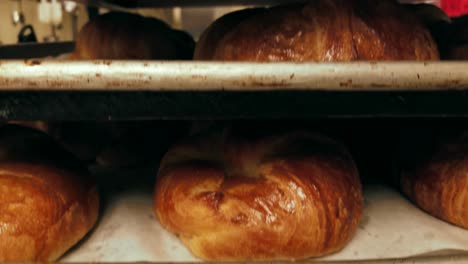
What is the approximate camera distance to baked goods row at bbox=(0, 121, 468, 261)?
0.83 meters

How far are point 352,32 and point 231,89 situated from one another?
1.10ft

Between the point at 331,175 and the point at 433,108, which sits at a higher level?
the point at 433,108

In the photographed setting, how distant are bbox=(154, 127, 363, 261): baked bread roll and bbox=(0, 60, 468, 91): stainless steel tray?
296 mm

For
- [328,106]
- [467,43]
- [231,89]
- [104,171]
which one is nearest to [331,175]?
[328,106]

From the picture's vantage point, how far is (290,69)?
0.62m

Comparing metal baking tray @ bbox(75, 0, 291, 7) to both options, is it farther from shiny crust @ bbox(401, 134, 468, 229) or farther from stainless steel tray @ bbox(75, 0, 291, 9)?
shiny crust @ bbox(401, 134, 468, 229)

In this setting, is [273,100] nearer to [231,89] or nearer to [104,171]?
[231,89]

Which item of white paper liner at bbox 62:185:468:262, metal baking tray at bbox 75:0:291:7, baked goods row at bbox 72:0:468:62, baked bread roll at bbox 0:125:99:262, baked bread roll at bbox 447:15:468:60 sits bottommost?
white paper liner at bbox 62:185:468:262

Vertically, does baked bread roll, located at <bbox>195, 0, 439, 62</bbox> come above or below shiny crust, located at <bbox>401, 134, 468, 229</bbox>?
above

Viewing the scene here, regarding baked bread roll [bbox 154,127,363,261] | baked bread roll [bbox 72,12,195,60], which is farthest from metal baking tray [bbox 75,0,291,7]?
baked bread roll [bbox 154,127,363,261]

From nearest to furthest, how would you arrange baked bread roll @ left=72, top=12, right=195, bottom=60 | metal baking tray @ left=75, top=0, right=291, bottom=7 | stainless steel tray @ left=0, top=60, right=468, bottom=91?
stainless steel tray @ left=0, top=60, right=468, bottom=91 < baked bread roll @ left=72, top=12, right=195, bottom=60 < metal baking tray @ left=75, top=0, right=291, bottom=7

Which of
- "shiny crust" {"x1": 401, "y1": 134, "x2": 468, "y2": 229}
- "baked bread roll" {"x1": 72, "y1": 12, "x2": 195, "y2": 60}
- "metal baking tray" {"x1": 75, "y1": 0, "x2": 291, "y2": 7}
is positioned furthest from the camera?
"metal baking tray" {"x1": 75, "y1": 0, "x2": 291, "y2": 7}

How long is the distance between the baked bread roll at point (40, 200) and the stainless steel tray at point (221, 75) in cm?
32

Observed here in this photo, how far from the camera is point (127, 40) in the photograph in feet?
4.31
